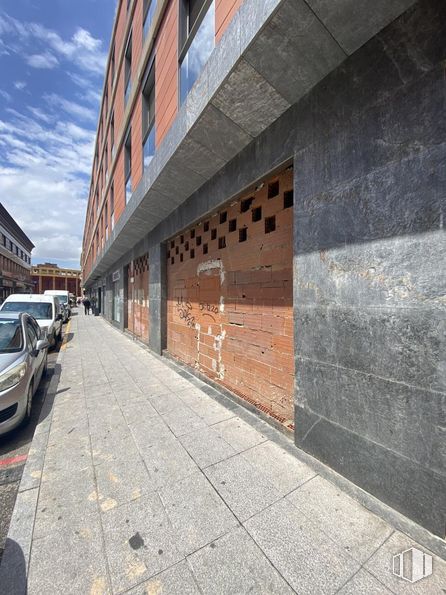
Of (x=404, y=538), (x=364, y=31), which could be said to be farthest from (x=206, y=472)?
(x=364, y=31)

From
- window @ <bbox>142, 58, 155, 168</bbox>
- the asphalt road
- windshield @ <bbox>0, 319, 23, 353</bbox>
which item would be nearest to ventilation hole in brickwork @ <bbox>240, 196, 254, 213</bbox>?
window @ <bbox>142, 58, 155, 168</bbox>

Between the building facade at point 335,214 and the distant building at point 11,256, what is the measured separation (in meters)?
39.1

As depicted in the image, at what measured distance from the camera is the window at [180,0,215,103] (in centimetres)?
366

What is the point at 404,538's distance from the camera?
72.6 inches

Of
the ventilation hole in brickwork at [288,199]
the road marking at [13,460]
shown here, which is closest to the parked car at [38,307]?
the road marking at [13,460]

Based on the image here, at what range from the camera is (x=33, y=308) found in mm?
9883

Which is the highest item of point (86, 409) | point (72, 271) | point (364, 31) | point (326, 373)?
point (72, 271)

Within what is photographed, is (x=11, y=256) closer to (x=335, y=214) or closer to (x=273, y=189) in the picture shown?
(x=273, y=189)

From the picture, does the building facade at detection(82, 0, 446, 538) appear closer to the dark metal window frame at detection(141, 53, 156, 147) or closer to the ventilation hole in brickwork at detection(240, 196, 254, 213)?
the ventilation hole in brickwork at detection(240, 196, 254, 213)

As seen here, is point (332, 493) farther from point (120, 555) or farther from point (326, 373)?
point (120, 555)

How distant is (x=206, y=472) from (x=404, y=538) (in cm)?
164

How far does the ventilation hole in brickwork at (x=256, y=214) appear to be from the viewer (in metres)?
3.80

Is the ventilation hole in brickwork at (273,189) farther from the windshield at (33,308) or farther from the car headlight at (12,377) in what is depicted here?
the windshield at (33,308)

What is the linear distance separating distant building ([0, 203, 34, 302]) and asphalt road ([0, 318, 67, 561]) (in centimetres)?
3717
